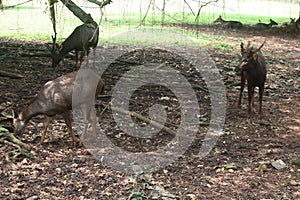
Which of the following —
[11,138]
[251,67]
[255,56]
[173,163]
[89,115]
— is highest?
[255,56]

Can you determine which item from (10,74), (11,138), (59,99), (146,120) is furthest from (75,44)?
(11,138)

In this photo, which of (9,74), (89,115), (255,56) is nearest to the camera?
(89,115)

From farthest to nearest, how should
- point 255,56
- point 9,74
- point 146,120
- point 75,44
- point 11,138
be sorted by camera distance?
point 75,44
point 9,74
point 255,56
point 146,120
point 11,138

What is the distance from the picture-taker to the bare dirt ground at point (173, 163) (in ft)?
14.9

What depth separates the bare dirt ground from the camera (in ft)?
14.9

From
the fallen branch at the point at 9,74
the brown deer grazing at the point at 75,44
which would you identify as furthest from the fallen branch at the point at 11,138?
the brown deer grazing at the point at 75,44

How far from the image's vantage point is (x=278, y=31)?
17500mm

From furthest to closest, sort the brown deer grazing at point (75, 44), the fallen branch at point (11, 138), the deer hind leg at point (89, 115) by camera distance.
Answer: the brown deer grazing at point (75, 44) → the deer hind leg at point (89, 115) → the fallen branch at point (11, 138)

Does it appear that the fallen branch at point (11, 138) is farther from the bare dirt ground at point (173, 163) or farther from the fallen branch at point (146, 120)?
the fallen branch at point (146, 120)

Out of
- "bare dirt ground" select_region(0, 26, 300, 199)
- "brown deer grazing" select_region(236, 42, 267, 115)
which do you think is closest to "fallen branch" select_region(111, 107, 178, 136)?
"bare dirt ground" select_region(0, 26, 300, 199)

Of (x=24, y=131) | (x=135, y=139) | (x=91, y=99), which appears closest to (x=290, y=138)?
(x=135, y=139)

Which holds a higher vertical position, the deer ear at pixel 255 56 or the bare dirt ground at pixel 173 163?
the deer ear at pixel 255 56

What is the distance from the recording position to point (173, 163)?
5.22m

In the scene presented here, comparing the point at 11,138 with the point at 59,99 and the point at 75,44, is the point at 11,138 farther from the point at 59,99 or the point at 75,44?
the point at 75,44
